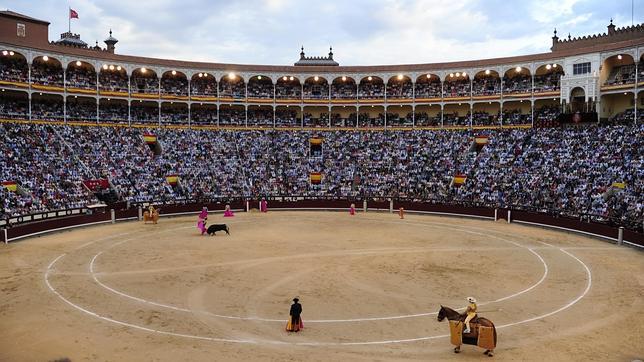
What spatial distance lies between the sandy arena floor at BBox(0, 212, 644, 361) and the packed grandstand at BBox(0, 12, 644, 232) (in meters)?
12.8

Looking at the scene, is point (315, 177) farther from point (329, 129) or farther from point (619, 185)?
point (619, 185)

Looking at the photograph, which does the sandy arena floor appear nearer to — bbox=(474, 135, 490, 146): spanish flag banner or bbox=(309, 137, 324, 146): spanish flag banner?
bbox=(474, 135, 490, 146): spanish flag banner

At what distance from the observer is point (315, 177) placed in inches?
2094

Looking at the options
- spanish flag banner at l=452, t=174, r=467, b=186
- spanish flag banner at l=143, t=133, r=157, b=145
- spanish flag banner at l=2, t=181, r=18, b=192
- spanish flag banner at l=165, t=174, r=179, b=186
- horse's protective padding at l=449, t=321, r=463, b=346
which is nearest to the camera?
horse's protective padding at l=449, t=321, r=463, b=346

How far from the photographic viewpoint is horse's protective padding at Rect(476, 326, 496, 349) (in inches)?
475

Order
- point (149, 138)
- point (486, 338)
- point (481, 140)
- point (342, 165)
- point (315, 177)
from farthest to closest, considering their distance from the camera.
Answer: point (342, 165) < point (481, 140) < point (149, 138) < point (315, 177) < point (486, 338)

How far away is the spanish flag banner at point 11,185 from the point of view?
3690 centimetres

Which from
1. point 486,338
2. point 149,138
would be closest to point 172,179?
point 149,138

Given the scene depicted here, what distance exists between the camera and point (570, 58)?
51.0 metres

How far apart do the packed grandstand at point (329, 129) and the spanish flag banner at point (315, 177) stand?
130 millimetres

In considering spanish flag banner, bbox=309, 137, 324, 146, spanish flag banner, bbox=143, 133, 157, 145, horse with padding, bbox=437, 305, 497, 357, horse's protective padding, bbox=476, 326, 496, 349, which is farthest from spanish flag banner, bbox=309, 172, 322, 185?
horse's protective padding, bbox=476, 326, 496, 349

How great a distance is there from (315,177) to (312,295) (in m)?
36.1

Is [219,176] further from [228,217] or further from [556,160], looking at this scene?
[556,160]

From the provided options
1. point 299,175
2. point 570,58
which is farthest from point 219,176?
point 570,58
